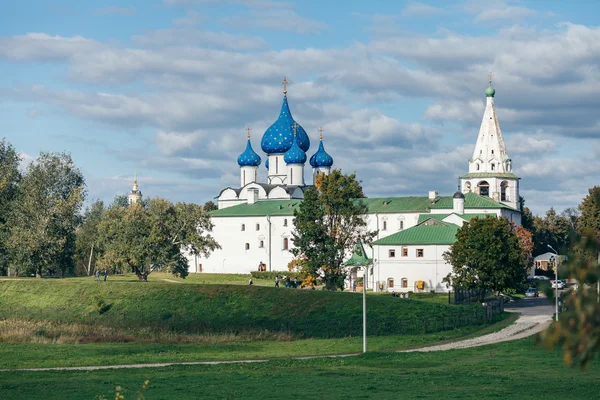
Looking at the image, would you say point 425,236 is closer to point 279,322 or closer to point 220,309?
point 220,309

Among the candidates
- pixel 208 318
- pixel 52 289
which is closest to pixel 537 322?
pixel 208 318

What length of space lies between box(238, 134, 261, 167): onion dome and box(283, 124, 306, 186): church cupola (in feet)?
18.1

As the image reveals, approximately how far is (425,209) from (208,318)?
45.9 meters

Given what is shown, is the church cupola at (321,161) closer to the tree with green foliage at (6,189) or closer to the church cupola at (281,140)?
the church cupola at (281,140)

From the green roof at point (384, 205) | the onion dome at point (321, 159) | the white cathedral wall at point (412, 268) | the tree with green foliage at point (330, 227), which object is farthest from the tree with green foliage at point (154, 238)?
the onion dome at point (321, 159)

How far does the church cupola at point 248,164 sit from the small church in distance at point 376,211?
119 mm

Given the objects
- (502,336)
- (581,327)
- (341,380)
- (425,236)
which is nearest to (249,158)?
(425,236)

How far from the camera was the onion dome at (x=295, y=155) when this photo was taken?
104438mm

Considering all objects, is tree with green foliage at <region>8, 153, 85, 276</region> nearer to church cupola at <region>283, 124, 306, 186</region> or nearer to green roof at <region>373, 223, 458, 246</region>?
green roof at <region>373, 223, 458, 246</region>

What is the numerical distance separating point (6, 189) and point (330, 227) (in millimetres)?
24322

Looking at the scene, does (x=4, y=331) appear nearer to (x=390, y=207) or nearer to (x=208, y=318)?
(x=208, y=318)

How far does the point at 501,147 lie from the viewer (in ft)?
320

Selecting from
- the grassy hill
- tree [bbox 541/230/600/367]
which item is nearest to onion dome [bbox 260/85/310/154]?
the grassy hill

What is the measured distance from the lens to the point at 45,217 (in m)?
66.6
